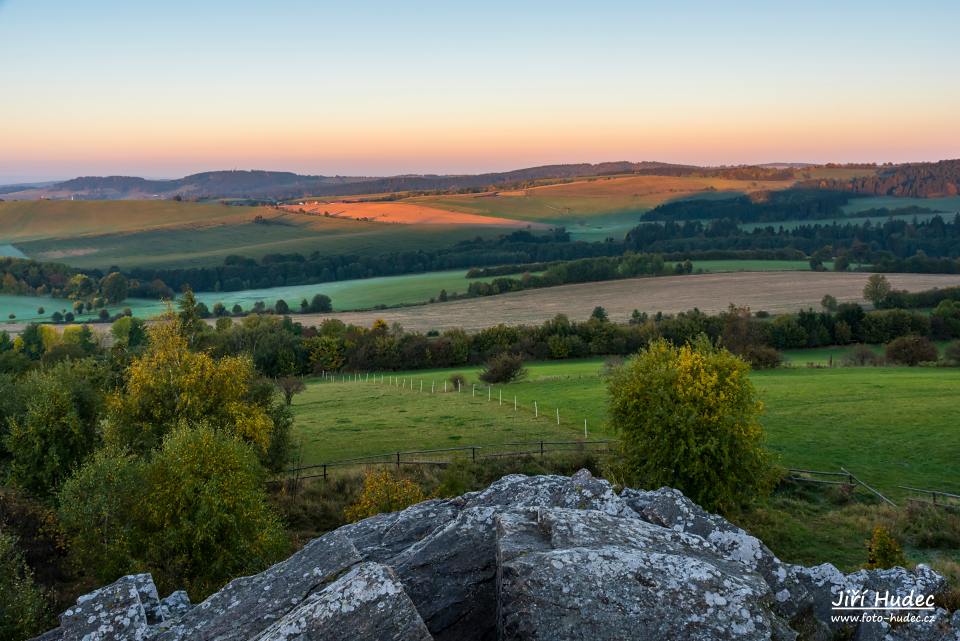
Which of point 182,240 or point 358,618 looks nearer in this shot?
point 358,618

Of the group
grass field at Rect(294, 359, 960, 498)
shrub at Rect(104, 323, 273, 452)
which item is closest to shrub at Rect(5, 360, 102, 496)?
shrub at Rect(104, 323, 273, 452)

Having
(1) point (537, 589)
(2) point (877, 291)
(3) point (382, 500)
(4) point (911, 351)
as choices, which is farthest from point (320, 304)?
(1) point (537, 589)

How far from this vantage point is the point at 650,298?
11512 centimetres

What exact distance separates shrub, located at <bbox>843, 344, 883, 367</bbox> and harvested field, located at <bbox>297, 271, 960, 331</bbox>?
56.2 ft

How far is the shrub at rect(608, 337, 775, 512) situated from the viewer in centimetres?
3017

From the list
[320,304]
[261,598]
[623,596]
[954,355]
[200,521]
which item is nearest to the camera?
[623,596]

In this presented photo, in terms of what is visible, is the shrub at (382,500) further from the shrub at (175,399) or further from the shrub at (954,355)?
the shrub at (954,355)

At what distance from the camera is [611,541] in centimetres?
1048

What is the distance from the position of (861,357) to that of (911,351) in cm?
467

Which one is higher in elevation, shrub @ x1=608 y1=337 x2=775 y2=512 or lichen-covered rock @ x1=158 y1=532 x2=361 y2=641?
lichen-covered rock @ x1=158 y1=532 x2=361 y2=641

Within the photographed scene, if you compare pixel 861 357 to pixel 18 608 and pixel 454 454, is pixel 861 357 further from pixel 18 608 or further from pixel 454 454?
pixel 18 608

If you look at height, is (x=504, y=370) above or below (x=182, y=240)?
below

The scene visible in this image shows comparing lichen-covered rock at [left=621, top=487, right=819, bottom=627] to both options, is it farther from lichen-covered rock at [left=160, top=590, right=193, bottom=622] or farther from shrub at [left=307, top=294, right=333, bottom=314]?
shrub at [left=307, top=294, right=333, bottom=314]

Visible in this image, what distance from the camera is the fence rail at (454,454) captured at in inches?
1532
